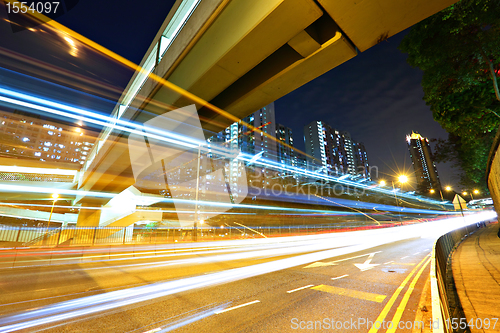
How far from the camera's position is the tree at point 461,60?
9.95 meters

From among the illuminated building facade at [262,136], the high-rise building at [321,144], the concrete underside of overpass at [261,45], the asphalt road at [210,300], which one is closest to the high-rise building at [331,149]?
the high-rise building at [321,144]

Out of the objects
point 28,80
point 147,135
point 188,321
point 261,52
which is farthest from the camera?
point 147,135

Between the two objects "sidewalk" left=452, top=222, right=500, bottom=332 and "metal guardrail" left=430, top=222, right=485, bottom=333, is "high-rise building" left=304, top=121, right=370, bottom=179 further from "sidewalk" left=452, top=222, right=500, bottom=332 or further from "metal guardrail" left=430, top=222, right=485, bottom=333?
"metal guardrail" left=430, top=222, right=485, bottom=333

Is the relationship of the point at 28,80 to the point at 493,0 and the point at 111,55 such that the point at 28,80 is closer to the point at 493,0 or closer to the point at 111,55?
the point at 111,55

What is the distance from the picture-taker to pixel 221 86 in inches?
253

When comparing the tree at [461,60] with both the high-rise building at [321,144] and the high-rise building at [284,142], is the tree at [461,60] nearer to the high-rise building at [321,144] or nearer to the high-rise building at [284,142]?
the high-rise building at [284,142]

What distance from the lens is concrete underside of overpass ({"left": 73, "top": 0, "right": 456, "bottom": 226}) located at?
160 inches

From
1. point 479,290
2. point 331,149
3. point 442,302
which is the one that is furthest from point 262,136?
point 442,302

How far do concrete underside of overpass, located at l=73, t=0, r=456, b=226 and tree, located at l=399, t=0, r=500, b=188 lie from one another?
9.20m

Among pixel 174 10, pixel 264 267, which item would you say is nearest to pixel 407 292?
pixel 264 267

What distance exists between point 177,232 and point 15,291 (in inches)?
718

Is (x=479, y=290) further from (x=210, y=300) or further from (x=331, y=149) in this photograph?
(x=331, y=149)

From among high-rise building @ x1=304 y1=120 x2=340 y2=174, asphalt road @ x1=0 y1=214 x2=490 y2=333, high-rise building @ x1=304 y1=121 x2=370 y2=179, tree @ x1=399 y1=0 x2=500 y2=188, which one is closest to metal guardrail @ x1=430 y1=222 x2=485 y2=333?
asphalt road @ x1=0 y1=214 x2=490 y2=333

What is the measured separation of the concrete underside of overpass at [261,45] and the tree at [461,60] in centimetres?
920
